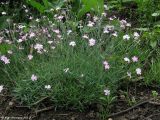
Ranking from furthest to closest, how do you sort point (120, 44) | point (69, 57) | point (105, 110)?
point (120, 44), point (69, 57), point (105, 110)

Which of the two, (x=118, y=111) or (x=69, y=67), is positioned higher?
(x=69, y=67)

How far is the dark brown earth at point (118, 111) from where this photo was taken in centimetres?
303

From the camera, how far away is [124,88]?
3340 millimetres

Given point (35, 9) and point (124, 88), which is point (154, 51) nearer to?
point (124, 88)

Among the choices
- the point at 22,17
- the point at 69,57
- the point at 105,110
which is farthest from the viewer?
the point at 22,17

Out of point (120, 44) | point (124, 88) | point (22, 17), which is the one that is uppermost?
point (22, 17)

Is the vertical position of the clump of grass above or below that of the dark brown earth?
above

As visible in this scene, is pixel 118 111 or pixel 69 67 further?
pixel 69 67

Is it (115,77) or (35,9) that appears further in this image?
(35,9)

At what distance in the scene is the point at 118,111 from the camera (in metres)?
3.07

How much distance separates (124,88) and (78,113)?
50cm

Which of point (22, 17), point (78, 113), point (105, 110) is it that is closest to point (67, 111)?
point (78, 113)

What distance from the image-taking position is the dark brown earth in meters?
3.03

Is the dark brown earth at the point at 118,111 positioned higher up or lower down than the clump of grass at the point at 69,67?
lower down
